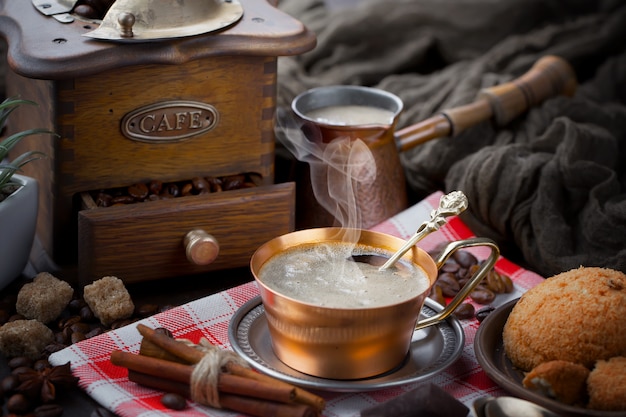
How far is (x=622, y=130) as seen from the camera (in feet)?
7.15

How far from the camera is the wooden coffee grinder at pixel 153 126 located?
155 centimetres

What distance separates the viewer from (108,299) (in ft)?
5.05

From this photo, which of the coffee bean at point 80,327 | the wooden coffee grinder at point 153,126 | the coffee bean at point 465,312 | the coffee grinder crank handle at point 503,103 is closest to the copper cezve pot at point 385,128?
the coffee grinder crank handle at point 503,103

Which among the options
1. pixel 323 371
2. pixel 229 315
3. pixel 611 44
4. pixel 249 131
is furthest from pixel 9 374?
pixel 611 44

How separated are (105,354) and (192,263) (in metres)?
0.33

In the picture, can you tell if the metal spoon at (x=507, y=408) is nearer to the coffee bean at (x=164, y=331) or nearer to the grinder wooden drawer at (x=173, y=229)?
the coffee bean at (x=164, y=331)

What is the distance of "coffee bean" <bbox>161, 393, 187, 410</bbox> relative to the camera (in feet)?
4.17

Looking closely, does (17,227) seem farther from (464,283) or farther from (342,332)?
(464,283)

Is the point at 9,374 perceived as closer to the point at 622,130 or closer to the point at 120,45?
the point at 120,45

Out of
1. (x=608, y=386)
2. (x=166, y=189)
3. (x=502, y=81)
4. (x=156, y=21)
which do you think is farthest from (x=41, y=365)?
(x=502, y=81)

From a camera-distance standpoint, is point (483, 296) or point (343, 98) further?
point (343, 98)

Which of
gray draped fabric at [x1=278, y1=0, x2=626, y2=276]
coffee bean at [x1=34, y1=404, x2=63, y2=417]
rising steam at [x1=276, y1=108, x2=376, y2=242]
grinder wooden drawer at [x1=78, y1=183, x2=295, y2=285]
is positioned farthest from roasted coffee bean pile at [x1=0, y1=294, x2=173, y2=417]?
gray draped fabric at [x1=278, y1=0, x2=626, y2=276]

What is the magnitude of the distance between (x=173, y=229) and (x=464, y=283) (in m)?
0.56

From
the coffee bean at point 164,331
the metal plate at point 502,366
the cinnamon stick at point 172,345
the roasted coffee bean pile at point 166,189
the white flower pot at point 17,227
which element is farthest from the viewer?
the roasted coffee bean pile at point 166,189
